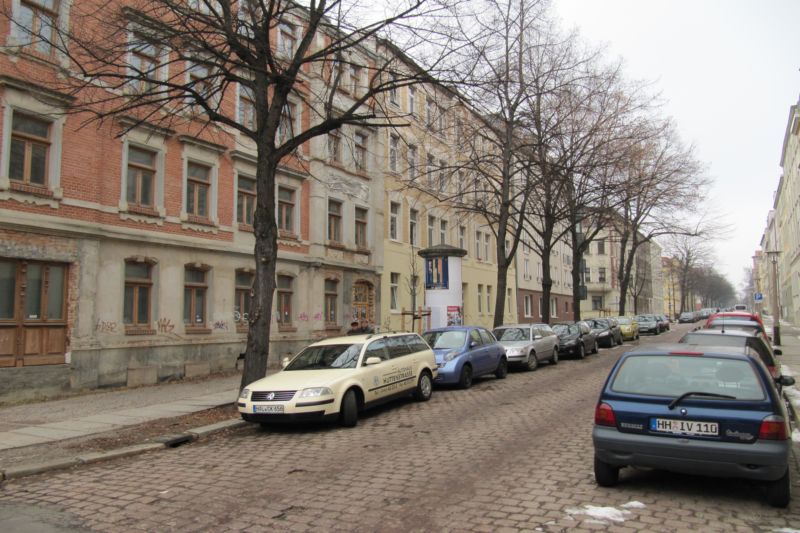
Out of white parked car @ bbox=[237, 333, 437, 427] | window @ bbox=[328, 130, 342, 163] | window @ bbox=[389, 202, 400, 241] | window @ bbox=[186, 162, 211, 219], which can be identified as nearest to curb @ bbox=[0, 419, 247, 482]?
white parked car @ bbox=[237, 333, 437, 427]

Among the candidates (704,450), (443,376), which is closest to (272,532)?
(704,450)

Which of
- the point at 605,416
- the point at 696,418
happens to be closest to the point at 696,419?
the point at 696,418

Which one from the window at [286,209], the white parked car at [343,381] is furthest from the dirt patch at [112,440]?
the window at [286,209]

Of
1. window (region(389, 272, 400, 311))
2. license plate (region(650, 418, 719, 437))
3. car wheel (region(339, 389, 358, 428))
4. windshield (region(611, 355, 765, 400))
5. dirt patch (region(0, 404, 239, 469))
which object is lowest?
dirt patch (region(0, 404, 239, 469))

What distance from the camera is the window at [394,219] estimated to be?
90.0ft

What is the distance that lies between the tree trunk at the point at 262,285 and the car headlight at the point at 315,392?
8.77 feet

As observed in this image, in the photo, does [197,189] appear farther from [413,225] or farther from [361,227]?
[413,225]

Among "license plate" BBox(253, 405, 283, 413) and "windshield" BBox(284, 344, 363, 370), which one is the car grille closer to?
"license plate" BBox(253, 405, 283, 413)

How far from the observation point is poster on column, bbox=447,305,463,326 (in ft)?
69.8

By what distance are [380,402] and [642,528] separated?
6.37 meters

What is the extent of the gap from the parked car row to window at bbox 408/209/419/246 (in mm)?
23163

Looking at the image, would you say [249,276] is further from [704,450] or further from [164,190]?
[704,450]

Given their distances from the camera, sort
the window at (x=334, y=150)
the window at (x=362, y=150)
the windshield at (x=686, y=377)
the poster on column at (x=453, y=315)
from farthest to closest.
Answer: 1. the window at (x=362, y=150)
2. the window at (x=334, y=150)
3. the poster on column at (x=453, y=315)
4. the windshield at (x=686, y=377)

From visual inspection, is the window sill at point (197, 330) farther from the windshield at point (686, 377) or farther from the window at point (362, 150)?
the windshield at point (686, 377)
